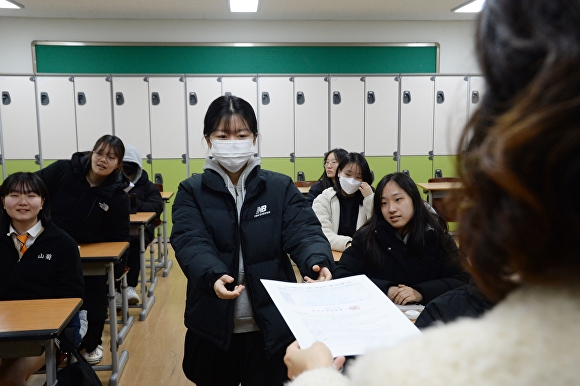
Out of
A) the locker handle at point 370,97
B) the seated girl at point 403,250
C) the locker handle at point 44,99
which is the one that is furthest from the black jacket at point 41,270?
the locker handle at point 370,97

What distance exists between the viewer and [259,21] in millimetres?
7098

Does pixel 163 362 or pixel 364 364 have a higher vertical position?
pixel 364 364

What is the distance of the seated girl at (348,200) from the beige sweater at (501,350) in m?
3.09

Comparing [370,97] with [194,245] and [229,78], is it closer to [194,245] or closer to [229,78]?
[229,78]

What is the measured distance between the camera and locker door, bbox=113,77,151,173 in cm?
642

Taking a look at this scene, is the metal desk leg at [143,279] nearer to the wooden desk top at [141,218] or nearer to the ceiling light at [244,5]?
the wooden desk top at [141,218]

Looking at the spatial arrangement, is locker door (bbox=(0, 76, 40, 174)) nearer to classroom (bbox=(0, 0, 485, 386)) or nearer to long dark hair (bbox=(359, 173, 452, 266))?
classroom (bbox=(0, 0, 485, 386))

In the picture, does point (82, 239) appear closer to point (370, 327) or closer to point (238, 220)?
point (238, 220)

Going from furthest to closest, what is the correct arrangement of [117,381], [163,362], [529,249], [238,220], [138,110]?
1. [138,110]
2. [163,362]
3. [117,381]
4. [238,220]
5. [529,249]

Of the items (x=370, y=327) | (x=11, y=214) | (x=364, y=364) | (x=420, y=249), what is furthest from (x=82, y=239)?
(x=364, y=364)

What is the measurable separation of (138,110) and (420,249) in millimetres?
5158

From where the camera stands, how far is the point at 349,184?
11.7 feet

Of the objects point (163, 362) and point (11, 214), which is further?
point (163, 362)

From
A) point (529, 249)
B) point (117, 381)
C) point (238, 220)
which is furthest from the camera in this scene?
point (117, 381)
